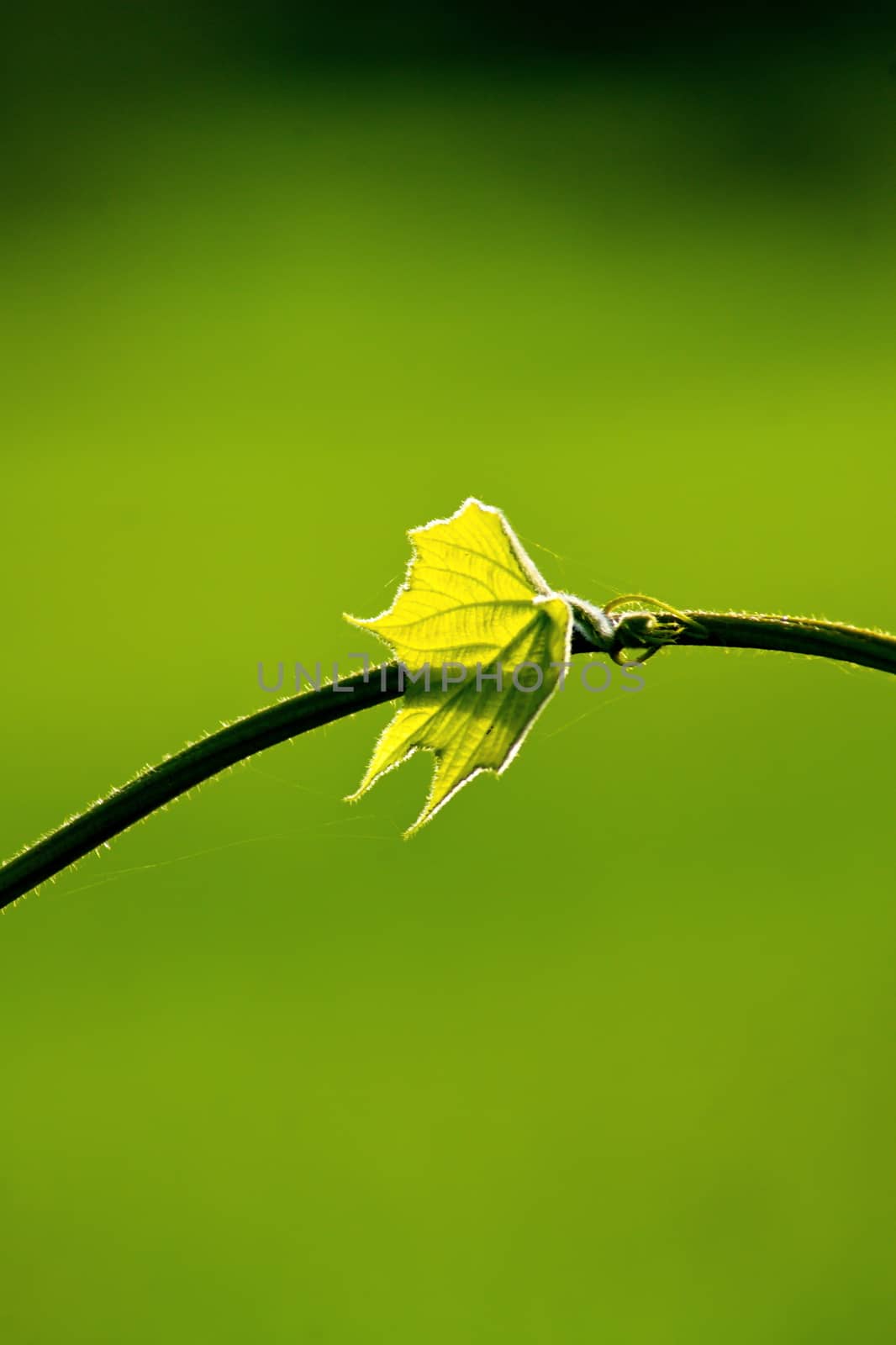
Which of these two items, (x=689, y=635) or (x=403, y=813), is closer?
(x=689, y=635)

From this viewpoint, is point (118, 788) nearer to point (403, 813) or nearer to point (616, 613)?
point (616, 613)

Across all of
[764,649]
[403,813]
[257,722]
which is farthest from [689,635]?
[403,813]
